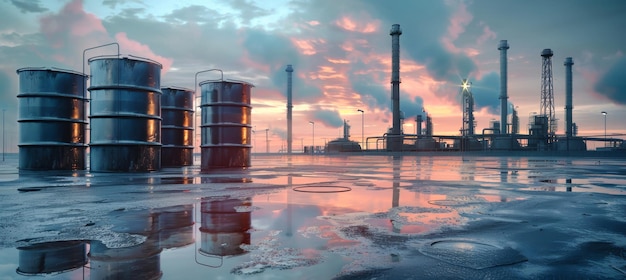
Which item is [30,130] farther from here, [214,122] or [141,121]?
[214,122]

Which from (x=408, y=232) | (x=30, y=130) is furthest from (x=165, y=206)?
(x=30, y=130)

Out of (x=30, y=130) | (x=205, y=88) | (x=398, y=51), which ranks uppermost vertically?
(x=398, y=51)

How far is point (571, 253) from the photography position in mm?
3504

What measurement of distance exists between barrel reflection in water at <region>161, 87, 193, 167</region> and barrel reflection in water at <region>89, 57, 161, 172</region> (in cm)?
603

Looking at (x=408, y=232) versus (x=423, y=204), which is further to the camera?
(x=423, y=204)

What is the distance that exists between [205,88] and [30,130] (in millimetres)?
8594

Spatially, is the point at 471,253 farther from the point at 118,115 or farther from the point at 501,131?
the point at 501,131

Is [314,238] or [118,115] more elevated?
[118,115]

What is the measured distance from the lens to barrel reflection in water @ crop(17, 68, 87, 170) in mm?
18203

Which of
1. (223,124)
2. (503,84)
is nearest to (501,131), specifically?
(503,84)

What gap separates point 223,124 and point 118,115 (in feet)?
18.2

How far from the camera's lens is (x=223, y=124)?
66.9 ft

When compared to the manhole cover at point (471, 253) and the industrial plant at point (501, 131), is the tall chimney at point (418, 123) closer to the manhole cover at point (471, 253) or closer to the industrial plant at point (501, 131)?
the industrial plant at point (501, 131)

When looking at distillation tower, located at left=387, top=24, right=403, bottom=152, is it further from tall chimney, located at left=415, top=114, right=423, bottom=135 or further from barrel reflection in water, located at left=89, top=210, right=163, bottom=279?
barrel reflection in water, located at left=89, top=210, right=163, bottom=279
